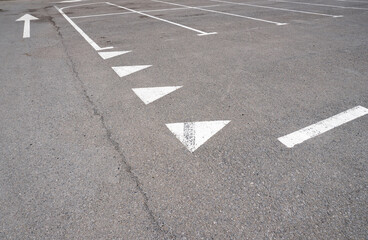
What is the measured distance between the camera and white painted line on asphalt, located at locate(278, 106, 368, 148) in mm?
3088

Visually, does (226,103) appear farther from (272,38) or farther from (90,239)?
(272,38)

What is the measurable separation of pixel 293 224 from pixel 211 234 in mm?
644

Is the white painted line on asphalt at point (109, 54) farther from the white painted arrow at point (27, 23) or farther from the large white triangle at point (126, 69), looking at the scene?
the white painted arrow at point (27, 23)

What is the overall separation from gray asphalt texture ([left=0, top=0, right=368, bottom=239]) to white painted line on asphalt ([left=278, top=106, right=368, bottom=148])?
8 centimetres

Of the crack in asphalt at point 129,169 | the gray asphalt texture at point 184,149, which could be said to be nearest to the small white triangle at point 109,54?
the gray asphalt texture at point 184,149

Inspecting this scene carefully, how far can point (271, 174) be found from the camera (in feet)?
8.58

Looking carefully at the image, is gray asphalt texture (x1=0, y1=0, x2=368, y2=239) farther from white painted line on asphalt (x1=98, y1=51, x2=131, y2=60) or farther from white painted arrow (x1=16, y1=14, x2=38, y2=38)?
white painted arrow (x1=16, y1=14, x2=38, y2=38)

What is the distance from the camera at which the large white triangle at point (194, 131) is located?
10.2 ft

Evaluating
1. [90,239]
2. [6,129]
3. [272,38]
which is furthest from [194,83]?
[272,38]

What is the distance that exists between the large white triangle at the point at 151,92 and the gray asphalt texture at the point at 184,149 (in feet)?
0.37

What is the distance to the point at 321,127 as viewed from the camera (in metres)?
3.31

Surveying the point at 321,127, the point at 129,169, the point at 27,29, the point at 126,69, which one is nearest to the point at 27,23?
the point at 27,29

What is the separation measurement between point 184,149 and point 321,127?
5.56ft

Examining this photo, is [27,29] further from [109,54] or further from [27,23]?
[109,54]
